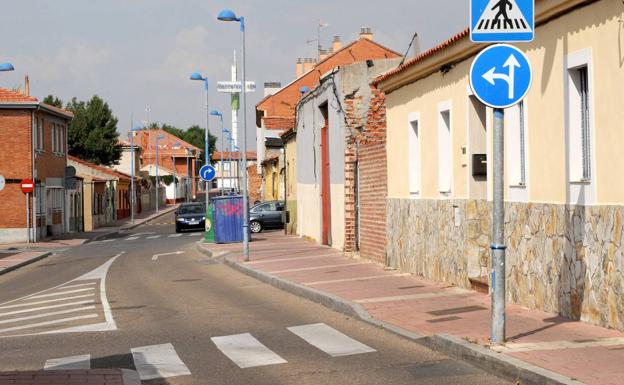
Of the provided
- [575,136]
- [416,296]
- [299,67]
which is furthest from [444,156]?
[299,67]

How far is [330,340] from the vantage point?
11.5 m

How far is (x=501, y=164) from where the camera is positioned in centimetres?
955

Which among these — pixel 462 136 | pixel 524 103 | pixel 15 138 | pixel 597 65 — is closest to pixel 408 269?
pixel 462 136

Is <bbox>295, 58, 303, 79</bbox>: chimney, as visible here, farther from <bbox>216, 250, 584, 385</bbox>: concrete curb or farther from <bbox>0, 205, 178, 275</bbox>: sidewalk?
<bbox>216, 250, 584, 385</bbox>: concrete curb

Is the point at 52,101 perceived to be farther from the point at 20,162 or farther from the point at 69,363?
the point at 69,363

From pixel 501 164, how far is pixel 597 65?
222 cm

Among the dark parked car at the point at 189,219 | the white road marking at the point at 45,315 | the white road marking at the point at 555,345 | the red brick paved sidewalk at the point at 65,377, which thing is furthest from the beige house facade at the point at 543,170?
the dark parked car at the point at 189,219

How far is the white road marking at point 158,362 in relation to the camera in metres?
9.41

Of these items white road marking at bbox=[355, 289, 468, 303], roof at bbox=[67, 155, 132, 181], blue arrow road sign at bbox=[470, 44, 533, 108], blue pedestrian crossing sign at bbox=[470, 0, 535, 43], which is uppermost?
roof at bbox=[67, 155, 132, 181]

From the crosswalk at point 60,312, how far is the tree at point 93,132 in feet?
234

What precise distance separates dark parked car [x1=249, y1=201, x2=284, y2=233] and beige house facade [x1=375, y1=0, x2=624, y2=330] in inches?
1144

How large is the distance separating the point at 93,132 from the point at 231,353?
83402 millimetres

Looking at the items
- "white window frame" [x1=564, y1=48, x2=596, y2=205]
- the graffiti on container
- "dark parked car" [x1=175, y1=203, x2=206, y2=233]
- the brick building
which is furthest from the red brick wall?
"white window frame" [x1=564, y1=48, x2=596, y2=205]

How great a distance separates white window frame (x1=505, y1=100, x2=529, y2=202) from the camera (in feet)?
44.4
